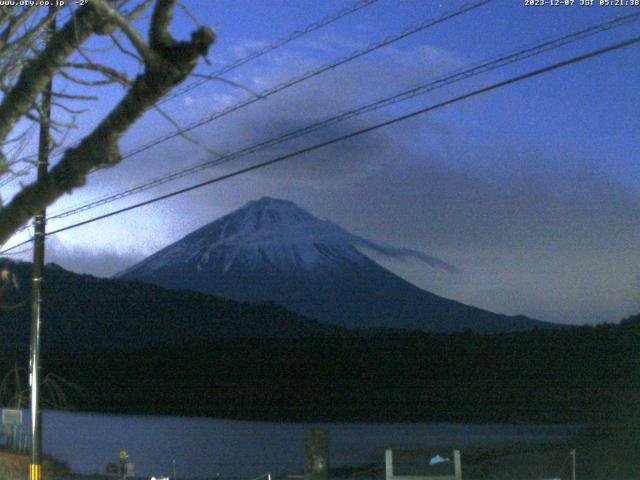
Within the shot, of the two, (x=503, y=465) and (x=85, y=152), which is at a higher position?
(x=85, y=152)

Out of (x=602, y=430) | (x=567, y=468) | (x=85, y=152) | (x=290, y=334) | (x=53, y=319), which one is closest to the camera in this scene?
(x=85, y=152)

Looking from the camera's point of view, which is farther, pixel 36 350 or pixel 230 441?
pixel 230 441

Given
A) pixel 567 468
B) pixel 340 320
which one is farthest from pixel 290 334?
pixel 567 468

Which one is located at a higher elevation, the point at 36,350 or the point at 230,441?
the point at 36,350

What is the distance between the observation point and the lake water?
3834 centimetres

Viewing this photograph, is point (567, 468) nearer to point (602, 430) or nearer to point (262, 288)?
point (602, 430)

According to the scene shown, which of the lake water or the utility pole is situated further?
the lake water

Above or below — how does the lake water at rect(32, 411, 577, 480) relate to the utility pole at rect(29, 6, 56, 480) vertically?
below

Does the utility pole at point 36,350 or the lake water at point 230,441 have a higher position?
the utility pole at point 36,350

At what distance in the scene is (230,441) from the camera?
5228 centimetres

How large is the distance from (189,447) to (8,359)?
2026 centimetres

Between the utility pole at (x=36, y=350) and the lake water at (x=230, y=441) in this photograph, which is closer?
the utility pole at (x=36, y=350)

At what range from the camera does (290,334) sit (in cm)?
13088

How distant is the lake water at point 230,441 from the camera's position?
1510 inches
